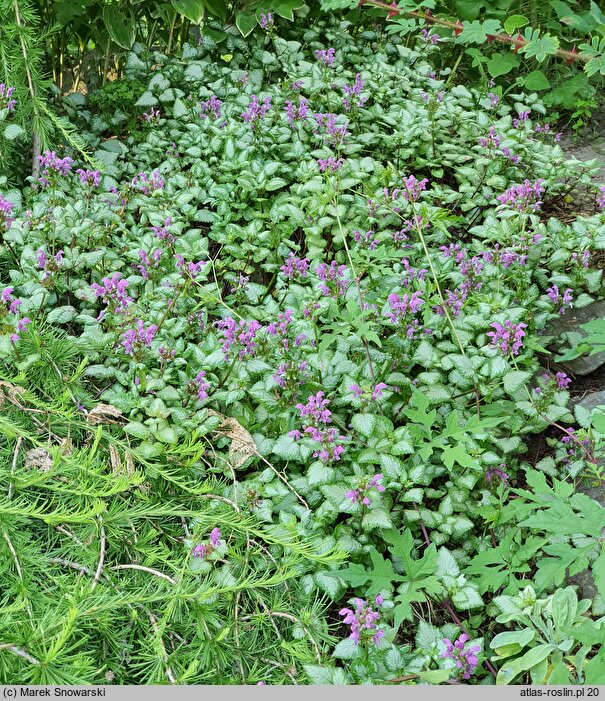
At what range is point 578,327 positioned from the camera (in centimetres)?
273

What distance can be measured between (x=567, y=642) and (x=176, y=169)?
235 cm

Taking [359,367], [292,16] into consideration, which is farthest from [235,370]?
[292,16]

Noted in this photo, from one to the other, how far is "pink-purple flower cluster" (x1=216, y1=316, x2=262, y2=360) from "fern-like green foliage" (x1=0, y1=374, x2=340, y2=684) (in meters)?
0.33

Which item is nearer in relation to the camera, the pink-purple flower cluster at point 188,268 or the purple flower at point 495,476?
the purple flower at point 495,476

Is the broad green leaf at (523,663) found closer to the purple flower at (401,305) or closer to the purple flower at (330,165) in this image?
the purple flower at (401,305)

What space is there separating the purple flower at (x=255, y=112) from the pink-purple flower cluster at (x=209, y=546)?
1898 millimetres

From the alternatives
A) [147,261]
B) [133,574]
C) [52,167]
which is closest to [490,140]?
[147,261]

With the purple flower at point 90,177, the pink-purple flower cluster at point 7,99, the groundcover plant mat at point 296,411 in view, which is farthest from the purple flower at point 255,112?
the pink-purple flower cluster at point 7,99

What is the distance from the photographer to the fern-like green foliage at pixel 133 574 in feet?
5.16

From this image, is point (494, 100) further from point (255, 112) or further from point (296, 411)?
point (296, 411)

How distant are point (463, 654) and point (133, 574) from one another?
804 mm

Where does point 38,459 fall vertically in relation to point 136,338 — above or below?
below

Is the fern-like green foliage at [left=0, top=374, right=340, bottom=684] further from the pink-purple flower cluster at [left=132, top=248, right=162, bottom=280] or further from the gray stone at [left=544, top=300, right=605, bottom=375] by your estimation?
the gray stone at [left=544, top=300, right=605, bottom=375]

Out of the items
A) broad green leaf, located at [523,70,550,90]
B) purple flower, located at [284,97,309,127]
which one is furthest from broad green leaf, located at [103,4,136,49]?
broad green leaf, located at [523,70,550,90]
